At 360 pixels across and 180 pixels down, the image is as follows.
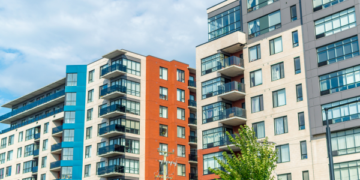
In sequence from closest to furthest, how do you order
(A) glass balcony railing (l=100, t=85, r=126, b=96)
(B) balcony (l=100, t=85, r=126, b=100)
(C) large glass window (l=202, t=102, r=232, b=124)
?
(C) large glass window (l=202, t=102, r=232, b=124)
(B) balcony (l=100, t=85, r=126, b=100)
(A) glass balcony railing (l=100, t=85, r=126, b=96)

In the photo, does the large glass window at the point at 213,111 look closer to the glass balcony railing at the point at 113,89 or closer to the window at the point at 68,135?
the glass balcony railing at the point at 113,89

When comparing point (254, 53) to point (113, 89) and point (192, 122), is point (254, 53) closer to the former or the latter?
point (192, 122)

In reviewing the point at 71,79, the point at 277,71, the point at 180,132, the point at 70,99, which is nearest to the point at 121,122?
the point at 180,132

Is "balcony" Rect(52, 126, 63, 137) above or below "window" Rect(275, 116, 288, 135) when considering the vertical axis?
above

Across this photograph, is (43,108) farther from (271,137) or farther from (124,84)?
(271,137)

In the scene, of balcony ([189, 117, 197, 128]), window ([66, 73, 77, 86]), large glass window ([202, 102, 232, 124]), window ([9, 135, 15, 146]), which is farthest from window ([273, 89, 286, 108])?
window ([9, 135, 15, 146])

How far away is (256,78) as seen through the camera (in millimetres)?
54031

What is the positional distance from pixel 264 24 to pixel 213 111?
11.8 meters

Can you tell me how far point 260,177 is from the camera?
130 feet

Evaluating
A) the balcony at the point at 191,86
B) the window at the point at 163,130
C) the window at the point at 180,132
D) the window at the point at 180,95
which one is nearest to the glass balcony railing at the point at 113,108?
the window at the point at 163,130

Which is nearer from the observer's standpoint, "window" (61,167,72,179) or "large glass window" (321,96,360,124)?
"large glass window" (321,96,360,124)

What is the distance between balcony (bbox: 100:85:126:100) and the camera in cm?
6900

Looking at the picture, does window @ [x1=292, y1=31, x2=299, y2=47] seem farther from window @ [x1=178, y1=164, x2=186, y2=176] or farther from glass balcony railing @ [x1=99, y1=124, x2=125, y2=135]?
window @ [x1=178, y1=164, x2=186, y2=176]

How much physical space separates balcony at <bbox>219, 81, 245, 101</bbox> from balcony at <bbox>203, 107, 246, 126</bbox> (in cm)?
182
